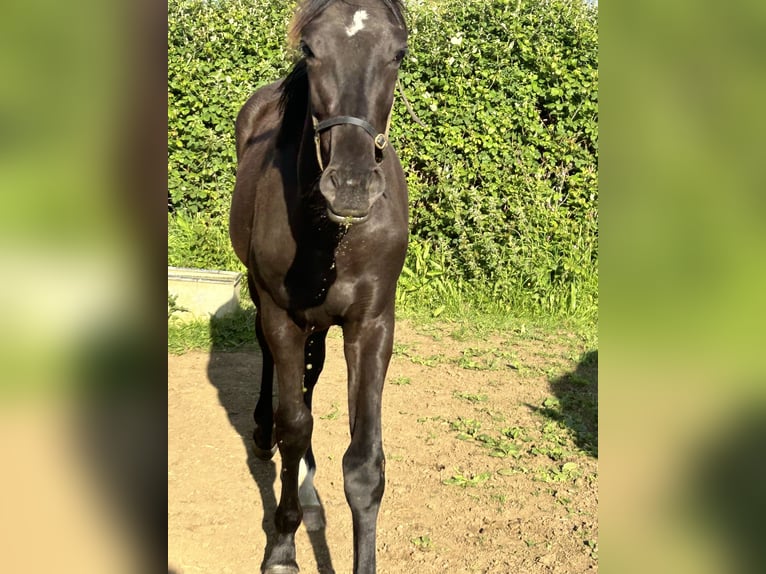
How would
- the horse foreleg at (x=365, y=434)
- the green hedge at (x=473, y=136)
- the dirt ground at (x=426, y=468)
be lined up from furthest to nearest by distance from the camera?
the green hedge at (x=473, y=136)
the dirt ground at (x=426, y=468)
the horse foreleg at (x=365, y=434)

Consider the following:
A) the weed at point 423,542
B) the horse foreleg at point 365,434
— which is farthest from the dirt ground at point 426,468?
the horse foreleg at point 365,434

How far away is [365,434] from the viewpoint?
296 centimetres

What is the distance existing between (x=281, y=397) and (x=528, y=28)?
230 inches

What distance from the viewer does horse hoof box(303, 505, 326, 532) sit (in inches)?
143

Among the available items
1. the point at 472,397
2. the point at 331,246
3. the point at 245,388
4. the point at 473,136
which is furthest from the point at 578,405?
the point at 473,136

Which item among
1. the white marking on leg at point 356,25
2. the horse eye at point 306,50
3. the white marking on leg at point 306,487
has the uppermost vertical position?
the white marking on leg at point 356,25

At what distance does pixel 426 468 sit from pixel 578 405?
1.46 metres

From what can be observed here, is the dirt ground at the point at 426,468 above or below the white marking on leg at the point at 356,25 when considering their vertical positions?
below

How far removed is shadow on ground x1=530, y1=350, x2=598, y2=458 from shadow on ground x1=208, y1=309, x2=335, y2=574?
5.90 ft

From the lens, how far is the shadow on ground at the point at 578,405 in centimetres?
456

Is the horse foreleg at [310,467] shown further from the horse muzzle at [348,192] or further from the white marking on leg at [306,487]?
the horse muzzle at [348,192]

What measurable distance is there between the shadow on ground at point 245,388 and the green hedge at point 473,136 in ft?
4.75
